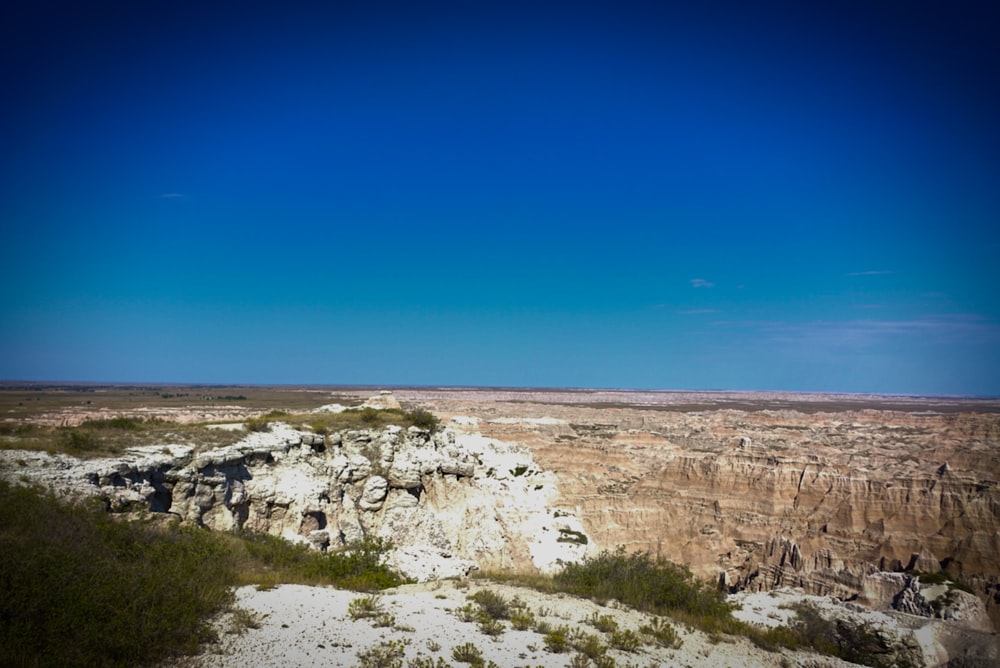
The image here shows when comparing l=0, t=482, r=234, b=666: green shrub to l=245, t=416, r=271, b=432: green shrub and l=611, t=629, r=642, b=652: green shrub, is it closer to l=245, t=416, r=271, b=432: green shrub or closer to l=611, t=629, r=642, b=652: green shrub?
l=611, t=629, r=642, b=652: green shrub

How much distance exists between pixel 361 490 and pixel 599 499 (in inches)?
650

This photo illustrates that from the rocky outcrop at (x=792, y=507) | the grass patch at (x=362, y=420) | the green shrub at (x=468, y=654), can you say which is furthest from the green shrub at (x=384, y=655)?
the rocky outcrop at (x=792, y=507)

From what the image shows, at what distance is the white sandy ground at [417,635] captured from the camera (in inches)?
270

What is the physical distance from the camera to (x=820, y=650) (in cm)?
1002

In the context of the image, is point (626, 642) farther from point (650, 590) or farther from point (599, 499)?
point (599, 499)

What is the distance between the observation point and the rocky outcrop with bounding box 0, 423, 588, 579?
13.9 metres

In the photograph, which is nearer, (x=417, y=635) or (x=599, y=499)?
(x=417, y=635)

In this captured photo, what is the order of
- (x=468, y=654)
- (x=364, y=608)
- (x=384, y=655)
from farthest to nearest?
(x=364, y=608) < (x=468, y=654) < (x=384, y=655)

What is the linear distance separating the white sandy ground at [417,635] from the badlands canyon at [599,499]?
5636 millimetres

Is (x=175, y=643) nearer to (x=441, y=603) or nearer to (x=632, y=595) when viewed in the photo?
(x=441, y=603)

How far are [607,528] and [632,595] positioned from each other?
21.1 meters

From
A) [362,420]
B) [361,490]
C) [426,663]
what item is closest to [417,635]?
[426,663]

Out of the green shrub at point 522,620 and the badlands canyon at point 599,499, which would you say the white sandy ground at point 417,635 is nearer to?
the green shrub at point 522,620

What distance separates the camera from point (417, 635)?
25.4 feet
